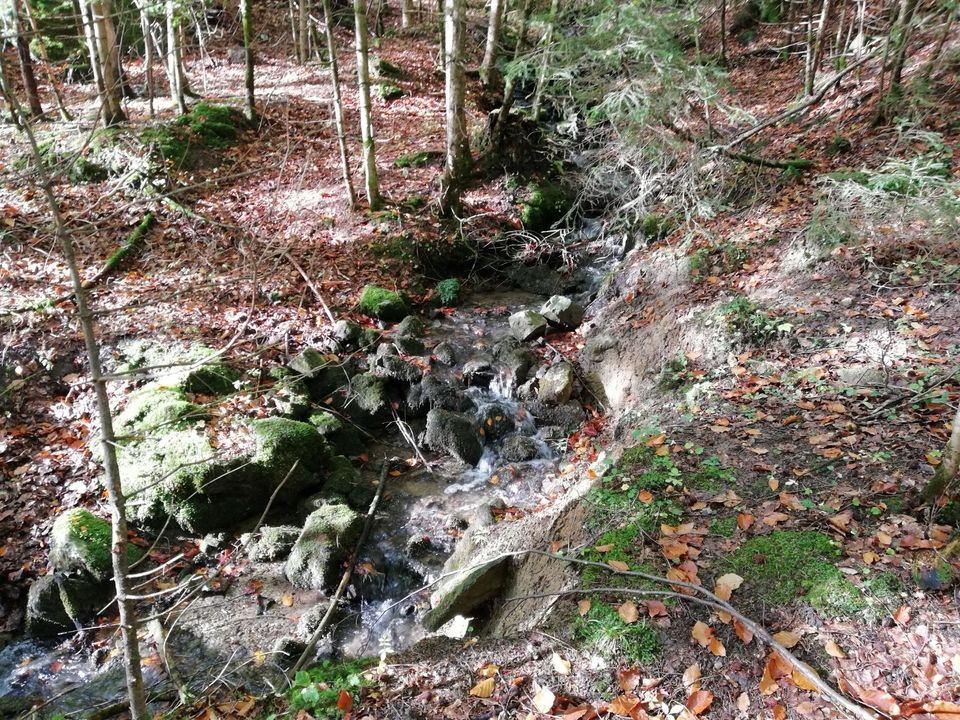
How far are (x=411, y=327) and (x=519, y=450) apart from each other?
9.95ft

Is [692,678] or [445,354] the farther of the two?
[445,354]

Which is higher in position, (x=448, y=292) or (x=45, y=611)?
(x=448, y=292)

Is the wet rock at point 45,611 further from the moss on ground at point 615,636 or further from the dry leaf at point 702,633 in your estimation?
the dry leaf at point 702,633

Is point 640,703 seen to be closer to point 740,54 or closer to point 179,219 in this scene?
point 179,219

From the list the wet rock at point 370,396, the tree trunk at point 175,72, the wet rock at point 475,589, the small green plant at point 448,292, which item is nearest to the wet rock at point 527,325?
the small green plant at point 448,292

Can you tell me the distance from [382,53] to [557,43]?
13135mm

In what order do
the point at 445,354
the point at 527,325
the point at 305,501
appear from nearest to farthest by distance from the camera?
the point at 305,501 → the point at 445,354 → the point at 527,325

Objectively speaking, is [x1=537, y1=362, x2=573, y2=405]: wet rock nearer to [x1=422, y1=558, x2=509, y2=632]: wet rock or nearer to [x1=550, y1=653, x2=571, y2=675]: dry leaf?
[x1=422, y1=558, x2=509, y2=632]: wet rock

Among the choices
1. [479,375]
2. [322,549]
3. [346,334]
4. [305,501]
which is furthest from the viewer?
[346,334]

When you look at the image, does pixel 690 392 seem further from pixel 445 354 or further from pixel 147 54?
pixel 147 54

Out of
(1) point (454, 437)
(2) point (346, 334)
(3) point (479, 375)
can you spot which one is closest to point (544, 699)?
(1) point (454, 437)

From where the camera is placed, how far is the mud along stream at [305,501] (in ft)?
17.2

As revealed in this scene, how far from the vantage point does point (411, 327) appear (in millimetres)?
9445

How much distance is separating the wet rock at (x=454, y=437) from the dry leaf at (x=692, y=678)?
440cm
